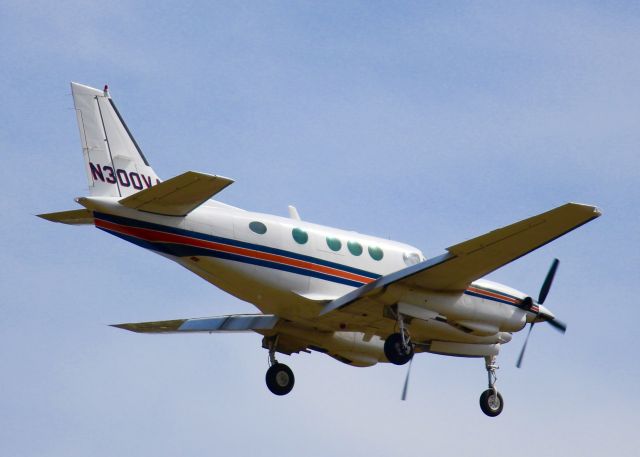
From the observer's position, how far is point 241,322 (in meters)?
42.2

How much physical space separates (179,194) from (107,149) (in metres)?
3.51

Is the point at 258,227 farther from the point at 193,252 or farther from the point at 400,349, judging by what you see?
the point at 400,349

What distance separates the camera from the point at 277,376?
41.8 meters

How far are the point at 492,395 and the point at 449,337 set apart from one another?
3212 mm

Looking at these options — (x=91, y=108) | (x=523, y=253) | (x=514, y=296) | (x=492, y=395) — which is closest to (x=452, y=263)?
(x=523, y=253)

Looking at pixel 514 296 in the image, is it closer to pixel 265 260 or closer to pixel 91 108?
pixel 265 260

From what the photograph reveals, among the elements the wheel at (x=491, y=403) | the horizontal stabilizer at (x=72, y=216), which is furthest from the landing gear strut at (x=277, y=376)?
the horizontal stabilizer at (x=72, y=216)

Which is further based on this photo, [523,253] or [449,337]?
[449,337]

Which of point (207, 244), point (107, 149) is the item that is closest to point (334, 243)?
point (207, 244)

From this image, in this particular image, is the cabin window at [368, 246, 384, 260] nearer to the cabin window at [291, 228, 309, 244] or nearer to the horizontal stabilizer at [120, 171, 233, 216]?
the cabin window at [291, 228, 309, 244]

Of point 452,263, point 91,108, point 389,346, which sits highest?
point 91,108

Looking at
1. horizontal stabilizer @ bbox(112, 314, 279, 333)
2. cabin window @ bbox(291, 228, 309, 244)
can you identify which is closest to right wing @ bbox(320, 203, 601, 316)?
cabin window @ bbox(291, 228, 309, 244)

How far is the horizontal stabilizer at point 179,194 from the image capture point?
34.2 m

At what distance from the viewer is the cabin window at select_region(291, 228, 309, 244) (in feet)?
125
